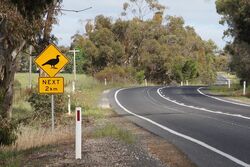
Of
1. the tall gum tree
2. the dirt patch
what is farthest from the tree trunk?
the dirt patch

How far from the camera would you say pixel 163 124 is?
19609 millimetres

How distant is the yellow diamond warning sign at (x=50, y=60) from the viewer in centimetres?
1705

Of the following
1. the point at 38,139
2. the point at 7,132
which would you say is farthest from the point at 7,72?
the point at 7,132

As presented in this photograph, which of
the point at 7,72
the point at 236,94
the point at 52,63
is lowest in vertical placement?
the point at 236,94

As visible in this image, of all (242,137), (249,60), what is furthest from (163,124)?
(249,60)

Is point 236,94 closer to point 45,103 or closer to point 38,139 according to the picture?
point 45,103

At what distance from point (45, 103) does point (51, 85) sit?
7.79m

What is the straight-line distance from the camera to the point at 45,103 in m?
24.2

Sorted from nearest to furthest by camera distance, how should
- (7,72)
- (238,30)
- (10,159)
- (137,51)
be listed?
(10,159), (7,72), (238,30), (137,51)

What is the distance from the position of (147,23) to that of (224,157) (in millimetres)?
81048

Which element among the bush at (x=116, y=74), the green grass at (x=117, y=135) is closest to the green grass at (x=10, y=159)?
the green grass at (x=117, y=135)

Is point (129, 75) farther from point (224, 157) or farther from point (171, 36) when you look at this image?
point (224, 157)

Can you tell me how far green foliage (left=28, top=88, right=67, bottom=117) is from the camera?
23.9 m

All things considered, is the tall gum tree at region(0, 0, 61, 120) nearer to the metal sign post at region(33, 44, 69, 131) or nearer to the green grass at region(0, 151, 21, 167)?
the metal sign post at region(33, 44, 69, 131)
